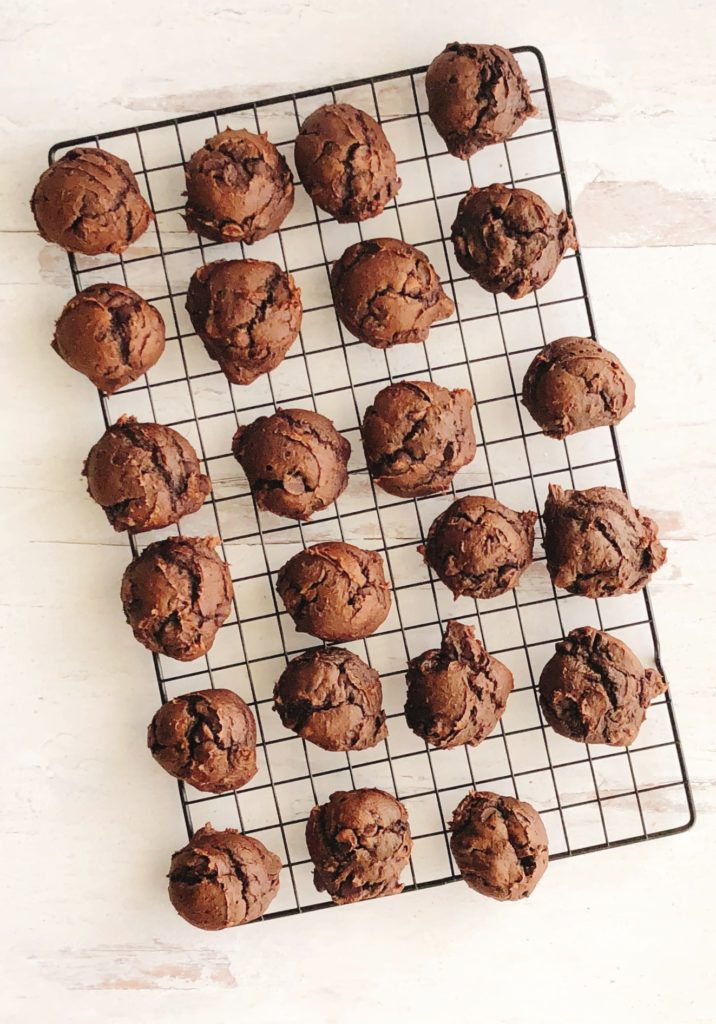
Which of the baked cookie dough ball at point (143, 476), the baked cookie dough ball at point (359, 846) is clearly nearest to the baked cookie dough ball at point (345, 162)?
the baked cookie dough ball at point (143, 476)

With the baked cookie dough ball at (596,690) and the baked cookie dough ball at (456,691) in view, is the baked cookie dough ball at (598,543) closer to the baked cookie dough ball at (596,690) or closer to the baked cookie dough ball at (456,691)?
the baked cookie dough ball at (596,690)

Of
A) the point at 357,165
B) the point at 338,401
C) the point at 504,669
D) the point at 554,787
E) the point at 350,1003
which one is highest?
the point at 357,165

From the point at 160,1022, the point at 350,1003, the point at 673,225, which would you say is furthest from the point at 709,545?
the point at 160,1022

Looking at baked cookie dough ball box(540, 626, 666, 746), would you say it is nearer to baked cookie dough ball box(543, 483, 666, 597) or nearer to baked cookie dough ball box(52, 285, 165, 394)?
baked cookie dough ball box(543, 483, 666, 597)

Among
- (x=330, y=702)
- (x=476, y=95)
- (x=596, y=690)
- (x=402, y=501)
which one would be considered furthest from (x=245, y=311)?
(x=596, y=690)

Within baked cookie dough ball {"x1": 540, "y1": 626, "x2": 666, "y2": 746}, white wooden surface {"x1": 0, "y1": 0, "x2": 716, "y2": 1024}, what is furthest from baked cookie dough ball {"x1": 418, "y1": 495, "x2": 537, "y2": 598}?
white wooden surface {"x1": 0, "y1": 0, "x2": 716, "y2": 1024}

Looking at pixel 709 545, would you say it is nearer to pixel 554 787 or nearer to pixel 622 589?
pixel 622 589
